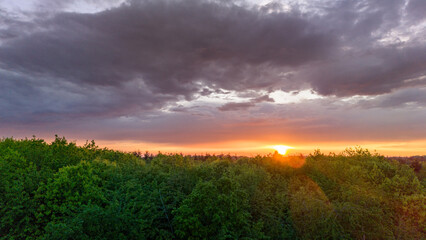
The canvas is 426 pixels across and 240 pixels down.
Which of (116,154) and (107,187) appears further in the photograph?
Result: (116,154)

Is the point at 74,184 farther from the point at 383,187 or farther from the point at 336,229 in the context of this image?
the point at 383,187

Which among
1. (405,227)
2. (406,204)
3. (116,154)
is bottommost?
(405,227)

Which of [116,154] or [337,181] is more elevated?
[116,154]

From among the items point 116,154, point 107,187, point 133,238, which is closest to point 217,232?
point 133,238

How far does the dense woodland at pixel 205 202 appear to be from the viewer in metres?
7.22

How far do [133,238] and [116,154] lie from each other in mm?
9401

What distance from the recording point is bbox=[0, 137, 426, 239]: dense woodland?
7223 mm

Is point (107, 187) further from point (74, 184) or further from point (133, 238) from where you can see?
point (133, 238)

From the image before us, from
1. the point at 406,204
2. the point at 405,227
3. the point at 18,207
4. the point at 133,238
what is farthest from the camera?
the point at 406,204

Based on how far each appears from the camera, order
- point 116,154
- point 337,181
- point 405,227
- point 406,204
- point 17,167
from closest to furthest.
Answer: point 405,227 < point 406,204 < point 17,167 < point 337,181 < point 116,154

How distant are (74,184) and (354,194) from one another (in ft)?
29.4

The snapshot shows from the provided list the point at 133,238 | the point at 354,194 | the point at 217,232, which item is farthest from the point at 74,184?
the point at 354,194

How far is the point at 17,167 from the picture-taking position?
33.6 feet

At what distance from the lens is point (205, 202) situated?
24.4ft
